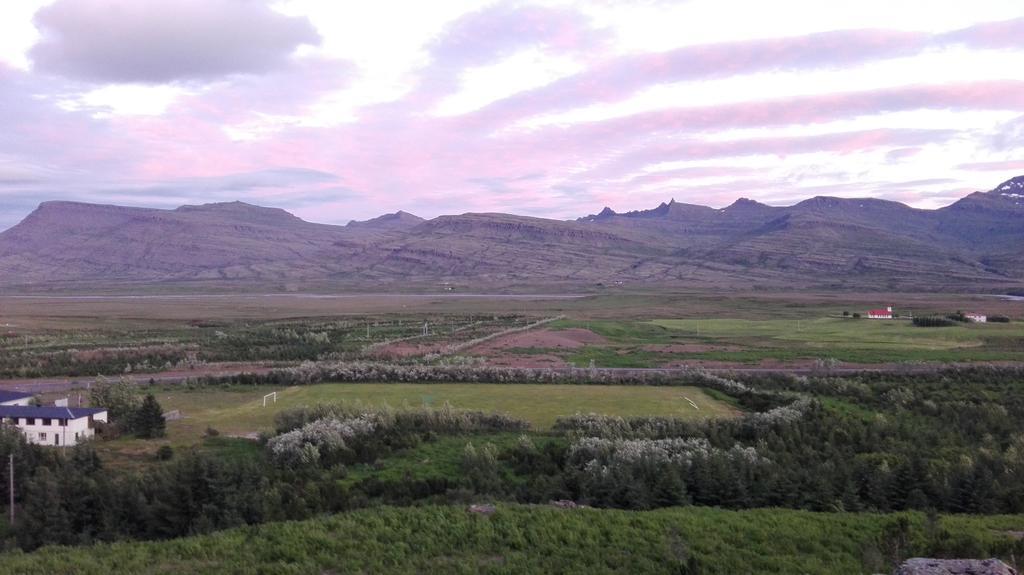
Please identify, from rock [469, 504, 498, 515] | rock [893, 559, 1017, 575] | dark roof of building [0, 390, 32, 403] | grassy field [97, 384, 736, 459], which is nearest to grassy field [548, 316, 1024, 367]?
grassy field [97, 384, 736, 459]

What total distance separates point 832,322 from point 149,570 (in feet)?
239

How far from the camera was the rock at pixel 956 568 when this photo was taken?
29.3 feet

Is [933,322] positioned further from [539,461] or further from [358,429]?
[358,429]

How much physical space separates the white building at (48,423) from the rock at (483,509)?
56.6ft

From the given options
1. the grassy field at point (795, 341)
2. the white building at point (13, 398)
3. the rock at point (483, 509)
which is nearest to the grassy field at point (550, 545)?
the rock at point (483, 509)

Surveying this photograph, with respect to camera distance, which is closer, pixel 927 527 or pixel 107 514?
pixel 927 527

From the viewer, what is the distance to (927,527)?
1266 cm

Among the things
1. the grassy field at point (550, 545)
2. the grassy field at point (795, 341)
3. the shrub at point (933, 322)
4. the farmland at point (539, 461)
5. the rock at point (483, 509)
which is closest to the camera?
the grassy field at point (550, 545)

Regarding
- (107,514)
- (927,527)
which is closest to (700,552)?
(927,527)

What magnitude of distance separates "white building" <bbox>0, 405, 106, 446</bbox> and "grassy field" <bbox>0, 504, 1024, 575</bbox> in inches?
530

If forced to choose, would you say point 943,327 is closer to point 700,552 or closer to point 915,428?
point 915,428

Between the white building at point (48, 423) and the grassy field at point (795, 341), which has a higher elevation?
the white building at point (48, 423)

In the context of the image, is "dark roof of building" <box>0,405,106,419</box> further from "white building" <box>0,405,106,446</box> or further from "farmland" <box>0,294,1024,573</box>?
"farmland" <box>0,294,1024,573</box>

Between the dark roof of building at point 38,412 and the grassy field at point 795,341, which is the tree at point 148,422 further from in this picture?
the grassy field at point 795,341
